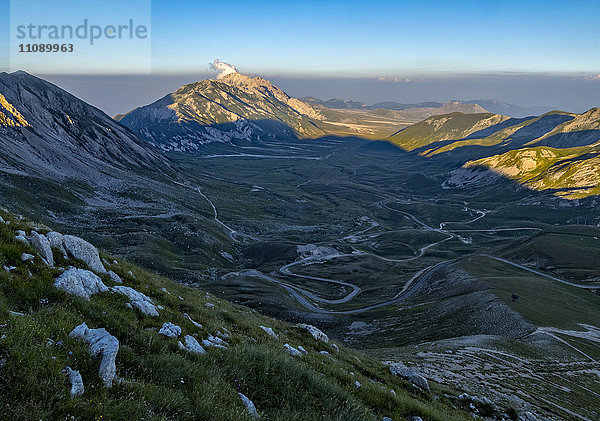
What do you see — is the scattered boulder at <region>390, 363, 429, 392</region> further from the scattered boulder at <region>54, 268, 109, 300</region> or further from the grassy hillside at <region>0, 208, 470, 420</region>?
the scattered boulder at <region>54, 268, 109, 300</region>

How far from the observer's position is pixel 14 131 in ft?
562

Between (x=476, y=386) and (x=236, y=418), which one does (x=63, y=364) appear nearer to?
(x=236, y=418)

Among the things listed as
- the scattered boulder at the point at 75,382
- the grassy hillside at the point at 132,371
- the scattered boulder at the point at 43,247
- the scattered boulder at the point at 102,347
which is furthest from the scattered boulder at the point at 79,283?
the scattered boulder at the point at 75,382

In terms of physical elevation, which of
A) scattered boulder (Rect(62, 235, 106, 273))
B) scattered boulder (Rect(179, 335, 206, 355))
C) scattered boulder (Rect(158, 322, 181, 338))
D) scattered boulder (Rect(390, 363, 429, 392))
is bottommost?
scattered boulder (Rect(390, 363, 429, 392))

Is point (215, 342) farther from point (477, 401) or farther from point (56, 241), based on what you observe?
point (477, 401)

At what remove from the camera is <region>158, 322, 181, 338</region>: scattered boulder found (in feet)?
38.3

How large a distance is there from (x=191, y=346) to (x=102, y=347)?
11.8 feet

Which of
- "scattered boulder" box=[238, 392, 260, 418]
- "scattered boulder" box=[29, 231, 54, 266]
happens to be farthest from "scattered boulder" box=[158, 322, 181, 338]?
"scattered boulder" box=[29, 231, 54, 266]

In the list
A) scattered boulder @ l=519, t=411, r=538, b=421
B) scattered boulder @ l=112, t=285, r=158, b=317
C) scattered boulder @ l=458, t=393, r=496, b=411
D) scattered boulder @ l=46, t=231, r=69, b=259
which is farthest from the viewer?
scattered boulder @ l=519, t=411, r=538, b=421

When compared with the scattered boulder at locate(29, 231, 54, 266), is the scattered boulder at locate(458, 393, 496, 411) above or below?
below

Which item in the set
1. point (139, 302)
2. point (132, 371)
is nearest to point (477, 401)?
point (139, 302)

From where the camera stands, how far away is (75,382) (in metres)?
7.14

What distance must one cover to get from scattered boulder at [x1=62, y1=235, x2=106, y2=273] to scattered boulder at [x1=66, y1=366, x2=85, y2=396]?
28.9ft

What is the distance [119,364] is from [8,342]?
238 cm
